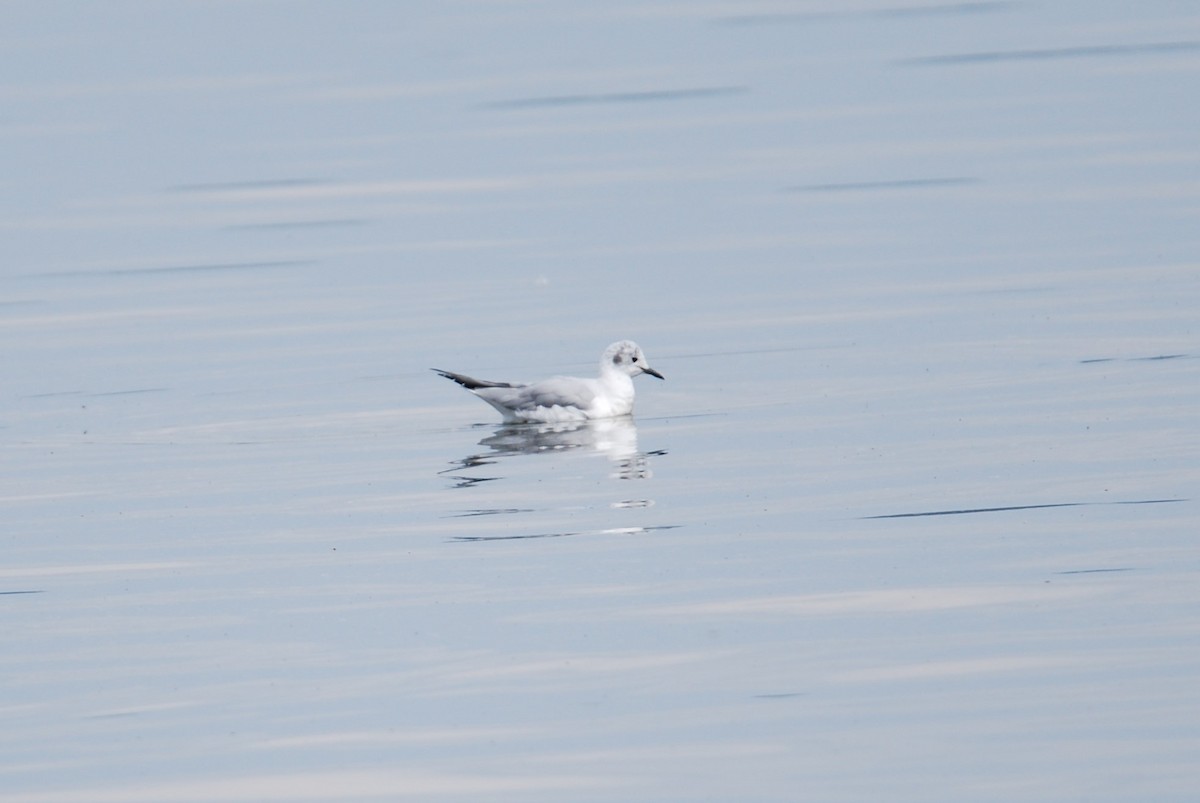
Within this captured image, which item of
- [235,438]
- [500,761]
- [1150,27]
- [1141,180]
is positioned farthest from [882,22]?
[500,761]

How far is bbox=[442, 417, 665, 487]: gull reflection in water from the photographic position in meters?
14.2

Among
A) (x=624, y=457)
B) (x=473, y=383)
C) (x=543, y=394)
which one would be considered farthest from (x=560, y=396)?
(x=624, y=457)

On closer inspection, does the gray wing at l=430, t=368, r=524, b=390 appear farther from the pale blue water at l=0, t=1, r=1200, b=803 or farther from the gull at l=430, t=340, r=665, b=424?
the pale blue water at l=0, t=1, r=1200, b=803

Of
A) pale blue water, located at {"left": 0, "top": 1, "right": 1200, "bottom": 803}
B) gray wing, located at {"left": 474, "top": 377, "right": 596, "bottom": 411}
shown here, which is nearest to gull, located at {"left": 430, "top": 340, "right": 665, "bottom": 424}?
gray wing, located at {"left": 474, "top": 377, "right": 596, "bottom": 411}

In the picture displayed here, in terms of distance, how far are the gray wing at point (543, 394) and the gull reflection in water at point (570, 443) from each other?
14 centimetres

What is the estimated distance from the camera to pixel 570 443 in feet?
51.3

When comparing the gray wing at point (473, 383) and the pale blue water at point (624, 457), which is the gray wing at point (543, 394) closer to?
the gray wing at point (473, 383)

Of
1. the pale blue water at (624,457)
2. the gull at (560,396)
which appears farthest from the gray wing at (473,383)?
the pale blue water at (624,457)

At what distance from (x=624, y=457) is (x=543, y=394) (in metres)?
1.62

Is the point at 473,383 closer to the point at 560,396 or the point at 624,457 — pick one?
the point at 560,396

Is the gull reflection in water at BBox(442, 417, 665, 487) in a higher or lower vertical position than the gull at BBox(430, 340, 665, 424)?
lower

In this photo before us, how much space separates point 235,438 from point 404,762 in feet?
22.7

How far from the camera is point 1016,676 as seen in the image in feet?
30.8

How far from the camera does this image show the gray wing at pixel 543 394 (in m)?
16.1
